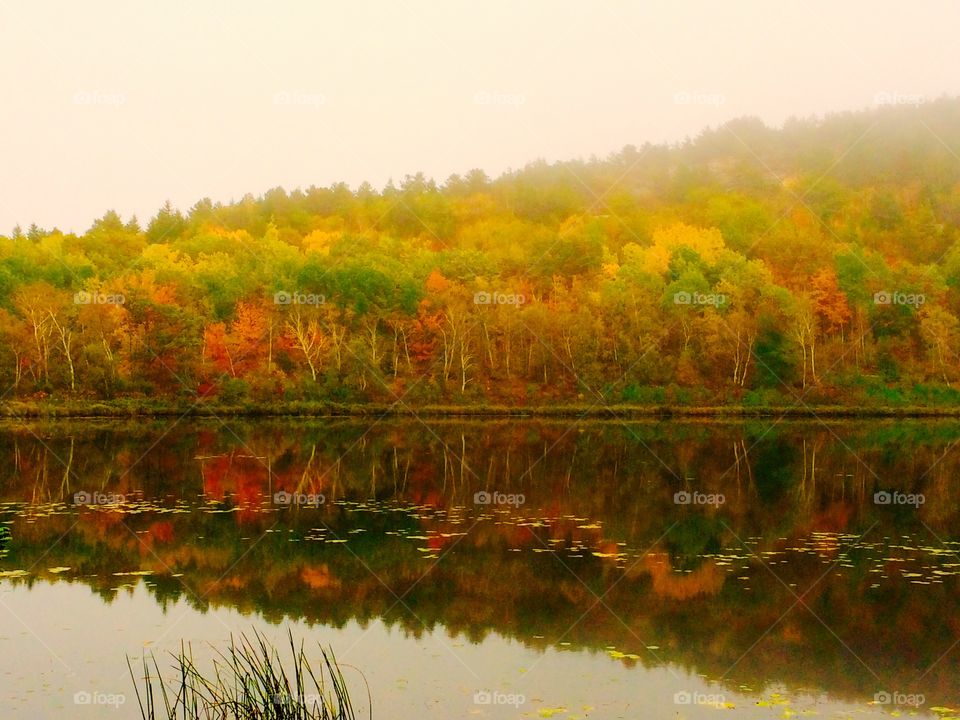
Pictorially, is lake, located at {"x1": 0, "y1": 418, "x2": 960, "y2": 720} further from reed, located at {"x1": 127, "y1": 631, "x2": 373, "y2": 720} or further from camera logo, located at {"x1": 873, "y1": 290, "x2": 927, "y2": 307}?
camera logo, located at {"x1": 873, "y1": 290, "x2": 927, "y2": 307}

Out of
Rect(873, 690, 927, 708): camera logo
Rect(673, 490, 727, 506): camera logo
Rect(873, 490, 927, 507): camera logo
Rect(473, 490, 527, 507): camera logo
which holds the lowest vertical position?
Rect(873, 490, 927, 507): camera logo

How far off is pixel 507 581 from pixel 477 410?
126 feet

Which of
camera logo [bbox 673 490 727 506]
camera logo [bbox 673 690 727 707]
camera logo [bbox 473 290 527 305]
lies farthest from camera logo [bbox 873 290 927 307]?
camera logo [bbox 673 690 727 707]

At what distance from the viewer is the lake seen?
1090 centimetres

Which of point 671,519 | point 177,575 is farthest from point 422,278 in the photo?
point 177,575

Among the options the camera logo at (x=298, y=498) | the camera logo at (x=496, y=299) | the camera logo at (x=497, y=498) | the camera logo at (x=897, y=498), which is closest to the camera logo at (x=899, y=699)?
the camera logo at (x=497, y=498)

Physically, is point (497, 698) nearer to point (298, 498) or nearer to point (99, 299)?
point (298, 498)

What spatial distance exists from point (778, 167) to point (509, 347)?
106 m

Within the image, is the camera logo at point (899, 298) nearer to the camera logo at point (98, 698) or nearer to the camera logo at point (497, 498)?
the camera logo at point (497, 498)

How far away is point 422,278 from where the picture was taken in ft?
235

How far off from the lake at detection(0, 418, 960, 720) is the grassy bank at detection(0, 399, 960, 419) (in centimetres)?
1921

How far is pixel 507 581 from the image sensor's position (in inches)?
606

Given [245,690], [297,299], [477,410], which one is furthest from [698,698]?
[297,299]

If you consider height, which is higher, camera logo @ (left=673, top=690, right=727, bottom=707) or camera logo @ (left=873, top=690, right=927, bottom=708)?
camera logo @ (left=673, top=690, right=727, bottom=707)
